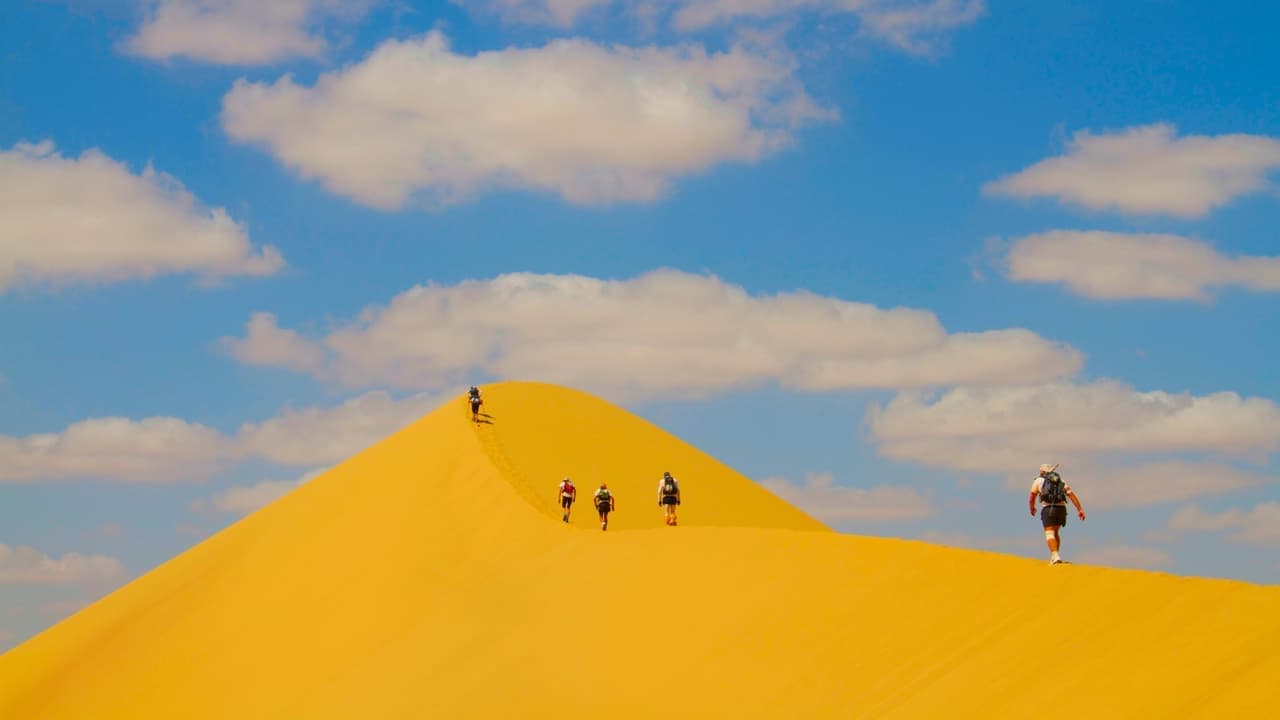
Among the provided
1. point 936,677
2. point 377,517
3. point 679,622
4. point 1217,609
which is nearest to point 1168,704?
point 1217,609

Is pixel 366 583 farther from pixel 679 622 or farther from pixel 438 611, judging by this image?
pixel 679 622

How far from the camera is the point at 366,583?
27.8m

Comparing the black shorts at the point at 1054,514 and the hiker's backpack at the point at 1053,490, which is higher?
the hiker's backpack at the point at 1053,490

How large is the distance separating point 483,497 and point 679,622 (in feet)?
40.9

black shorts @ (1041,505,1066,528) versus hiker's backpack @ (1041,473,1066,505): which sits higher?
hiker's backpack @ (1041,473,1066,505)

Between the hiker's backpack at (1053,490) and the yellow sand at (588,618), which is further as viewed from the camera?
the hiker's backpack at (1053,490)

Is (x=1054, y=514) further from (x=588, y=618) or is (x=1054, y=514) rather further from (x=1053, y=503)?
(x=588, y=618)

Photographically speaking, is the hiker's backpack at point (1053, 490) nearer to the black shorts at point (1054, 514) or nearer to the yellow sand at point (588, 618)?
the black shorts at point (1054, 514)

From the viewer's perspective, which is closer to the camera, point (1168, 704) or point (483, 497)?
point (1168, 704)

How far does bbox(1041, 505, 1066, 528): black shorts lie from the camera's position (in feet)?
52.6

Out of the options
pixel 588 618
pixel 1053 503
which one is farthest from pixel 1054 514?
pixel 588 618

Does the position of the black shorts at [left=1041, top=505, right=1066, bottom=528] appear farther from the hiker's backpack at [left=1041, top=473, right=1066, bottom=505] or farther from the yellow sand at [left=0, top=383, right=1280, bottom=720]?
the yellow sand at [left=0, top=383, right=1280, bottom=720]

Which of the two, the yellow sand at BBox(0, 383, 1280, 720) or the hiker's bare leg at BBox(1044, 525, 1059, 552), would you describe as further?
the hiker's bare leg at BBox(1044, 525, 1059, 552)

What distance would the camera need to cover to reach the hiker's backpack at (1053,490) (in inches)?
633
